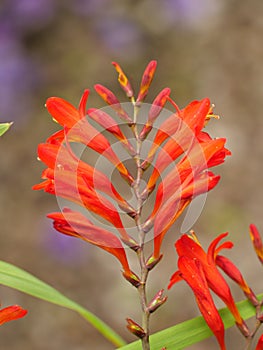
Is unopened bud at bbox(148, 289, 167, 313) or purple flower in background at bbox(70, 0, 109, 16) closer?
unopened bud at bbox(148, 289, 167, 313)

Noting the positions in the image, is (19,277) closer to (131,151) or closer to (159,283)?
(131,151)

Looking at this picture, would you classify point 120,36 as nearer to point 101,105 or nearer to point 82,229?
point 101,105

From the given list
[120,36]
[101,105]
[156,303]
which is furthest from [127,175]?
[120,36]

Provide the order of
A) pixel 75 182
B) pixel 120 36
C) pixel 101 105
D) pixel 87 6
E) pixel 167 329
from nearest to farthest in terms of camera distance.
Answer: pixel 75 182
pixel 167 329
pixel 101 105
pixel 120 36
pixel 87 6

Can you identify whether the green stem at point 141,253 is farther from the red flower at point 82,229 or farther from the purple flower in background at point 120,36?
the purple flower in background at point 120,36

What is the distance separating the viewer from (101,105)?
115 inches

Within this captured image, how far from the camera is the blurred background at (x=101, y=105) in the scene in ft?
8.40

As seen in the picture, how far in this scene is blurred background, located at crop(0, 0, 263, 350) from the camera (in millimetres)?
2561

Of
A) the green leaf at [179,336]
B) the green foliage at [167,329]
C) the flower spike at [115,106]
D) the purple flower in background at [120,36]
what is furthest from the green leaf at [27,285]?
the purple flower in background at [120,36]

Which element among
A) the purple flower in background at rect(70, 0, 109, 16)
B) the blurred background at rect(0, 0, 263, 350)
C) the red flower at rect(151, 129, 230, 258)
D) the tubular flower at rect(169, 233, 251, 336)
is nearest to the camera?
the red flower at rect(151, 129, 230, 258)

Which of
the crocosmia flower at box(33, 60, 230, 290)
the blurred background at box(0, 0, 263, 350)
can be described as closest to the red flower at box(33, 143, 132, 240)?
the crocosmia flower at box(33, 60, 230, 290)

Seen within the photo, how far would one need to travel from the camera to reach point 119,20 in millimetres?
3111

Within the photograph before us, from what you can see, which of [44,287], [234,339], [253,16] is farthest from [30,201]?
[44,287]

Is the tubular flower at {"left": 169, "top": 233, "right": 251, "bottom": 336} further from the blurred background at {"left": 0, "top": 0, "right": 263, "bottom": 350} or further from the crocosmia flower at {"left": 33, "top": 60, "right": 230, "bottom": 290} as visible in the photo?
the blurred background at {"left": 0, "top": 0, "right": 263, "bottom": 350}
